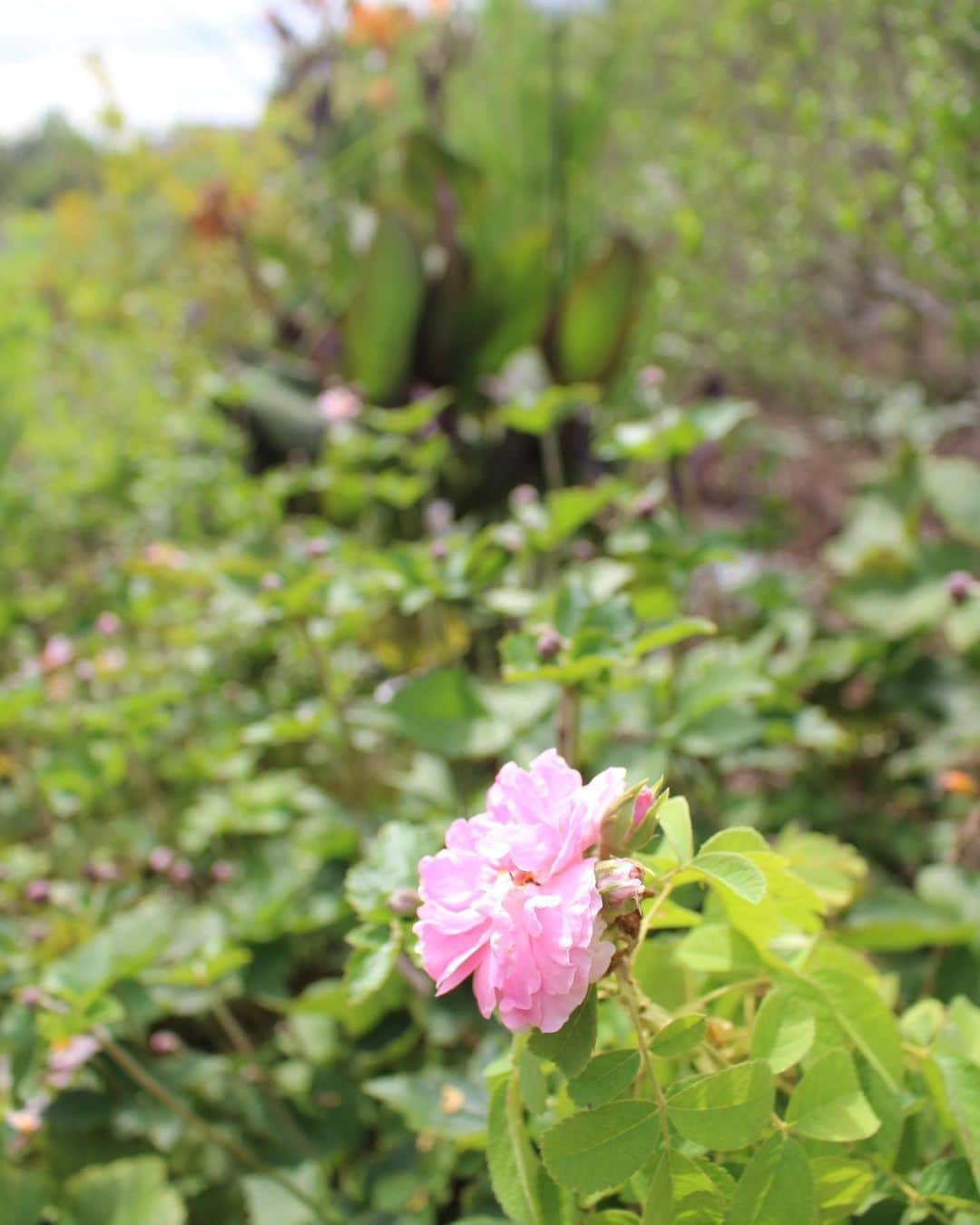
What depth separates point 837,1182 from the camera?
58 centimetres

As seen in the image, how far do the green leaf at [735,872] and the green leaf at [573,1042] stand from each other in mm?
79

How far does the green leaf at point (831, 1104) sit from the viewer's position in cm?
55

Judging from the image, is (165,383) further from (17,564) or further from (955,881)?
(955,881)

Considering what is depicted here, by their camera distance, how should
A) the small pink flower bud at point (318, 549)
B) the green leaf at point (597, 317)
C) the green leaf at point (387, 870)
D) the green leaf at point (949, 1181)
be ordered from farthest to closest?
the green leaf at point (597, 317)
the small pink flower bud at point (318, 549)
the green leaf at point (387, 870)
the green leaf at point (949, 1181)

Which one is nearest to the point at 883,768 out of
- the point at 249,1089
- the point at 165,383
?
the point at 249,1089

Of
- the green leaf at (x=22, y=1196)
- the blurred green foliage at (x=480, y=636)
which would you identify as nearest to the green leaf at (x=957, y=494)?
the blurred green foliage at (x=480, y=636)

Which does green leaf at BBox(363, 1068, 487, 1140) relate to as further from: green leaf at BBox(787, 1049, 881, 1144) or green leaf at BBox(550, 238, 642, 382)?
green leaf at BBox(550, 238, 642, 382)

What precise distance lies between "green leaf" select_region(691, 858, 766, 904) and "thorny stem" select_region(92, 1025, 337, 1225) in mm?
625

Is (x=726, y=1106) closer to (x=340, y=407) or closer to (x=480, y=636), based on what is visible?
(x=480, y=636)

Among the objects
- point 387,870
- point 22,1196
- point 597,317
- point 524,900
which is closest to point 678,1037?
point 524,900

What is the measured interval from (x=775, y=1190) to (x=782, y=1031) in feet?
0.28

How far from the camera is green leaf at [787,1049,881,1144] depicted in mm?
555

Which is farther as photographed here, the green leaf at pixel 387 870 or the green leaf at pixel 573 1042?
the green leaf at pixel 387 870

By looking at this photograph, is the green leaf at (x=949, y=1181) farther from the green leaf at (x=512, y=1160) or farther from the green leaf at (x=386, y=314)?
the green leaf at (x=386, y=314)
